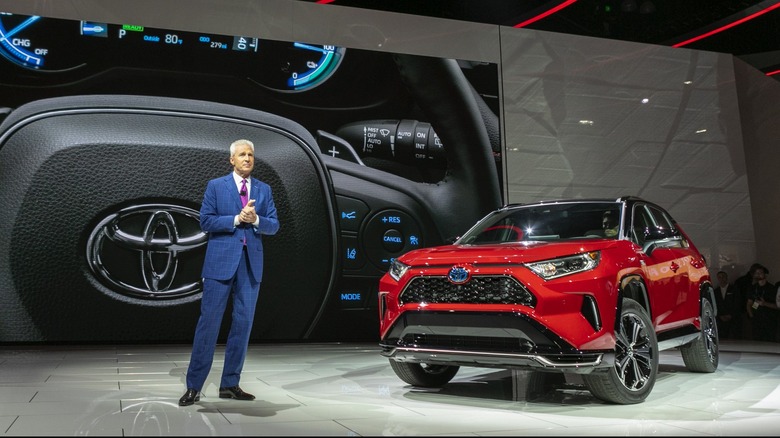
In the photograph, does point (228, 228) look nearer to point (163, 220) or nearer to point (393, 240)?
point (163, 220)

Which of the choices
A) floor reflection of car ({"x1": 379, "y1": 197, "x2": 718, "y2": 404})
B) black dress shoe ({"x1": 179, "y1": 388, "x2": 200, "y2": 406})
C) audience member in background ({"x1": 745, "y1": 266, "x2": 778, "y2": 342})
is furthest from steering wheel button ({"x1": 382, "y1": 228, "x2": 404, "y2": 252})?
audience member in background ({"x1": 745, "y1": 266, "x2": 778, "y2": 342})

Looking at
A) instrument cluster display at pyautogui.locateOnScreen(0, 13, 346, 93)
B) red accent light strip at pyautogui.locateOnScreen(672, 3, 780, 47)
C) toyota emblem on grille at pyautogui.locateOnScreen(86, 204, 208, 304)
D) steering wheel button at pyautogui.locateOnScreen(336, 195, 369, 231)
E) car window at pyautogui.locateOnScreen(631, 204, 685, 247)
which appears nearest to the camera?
car window at pyautogui.locateOnScreen(631, 204, 685, 247)

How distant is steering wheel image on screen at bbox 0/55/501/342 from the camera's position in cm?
759

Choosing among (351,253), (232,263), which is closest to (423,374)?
(232,263)

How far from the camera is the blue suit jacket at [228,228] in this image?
431 centimetres

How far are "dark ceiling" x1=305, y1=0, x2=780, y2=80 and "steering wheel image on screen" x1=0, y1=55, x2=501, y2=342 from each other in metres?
2.61

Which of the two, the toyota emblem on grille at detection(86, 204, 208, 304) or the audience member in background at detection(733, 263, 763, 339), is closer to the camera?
the toyota emblem on grille at detection(86, 204, 208, 304)

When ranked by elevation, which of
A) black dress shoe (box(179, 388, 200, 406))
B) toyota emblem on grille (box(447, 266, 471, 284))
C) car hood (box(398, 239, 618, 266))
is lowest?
black dress shoe (box(179, 388, 200, 406))

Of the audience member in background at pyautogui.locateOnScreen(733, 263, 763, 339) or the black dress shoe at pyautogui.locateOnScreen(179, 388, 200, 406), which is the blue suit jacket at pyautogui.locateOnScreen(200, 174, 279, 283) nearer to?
the black dress shoe at pyautogui.locateOnScreen(179, 388, 200, 406)

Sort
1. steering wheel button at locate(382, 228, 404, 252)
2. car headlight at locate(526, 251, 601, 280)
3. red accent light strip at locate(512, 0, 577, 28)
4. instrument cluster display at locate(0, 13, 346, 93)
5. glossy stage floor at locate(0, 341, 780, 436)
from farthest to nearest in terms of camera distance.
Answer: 1. red accent light strip at locate(512, 0, 577, 28)
2. steering wheel button at locate(382, 228, 404, 252)
3. instrument cluster display at locate(0, 13, 346, 93)
4. car headlight at locate(526, 251, 601, 280)
5. glossy stage floor at locate(0, 341, 780, 436)

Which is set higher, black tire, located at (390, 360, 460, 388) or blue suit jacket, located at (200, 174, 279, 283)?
blue suit jacket, located at (200, 174, 279, 283)

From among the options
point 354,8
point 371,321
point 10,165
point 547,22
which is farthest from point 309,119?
point 547,22

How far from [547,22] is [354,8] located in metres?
3.11

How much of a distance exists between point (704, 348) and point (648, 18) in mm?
6628
